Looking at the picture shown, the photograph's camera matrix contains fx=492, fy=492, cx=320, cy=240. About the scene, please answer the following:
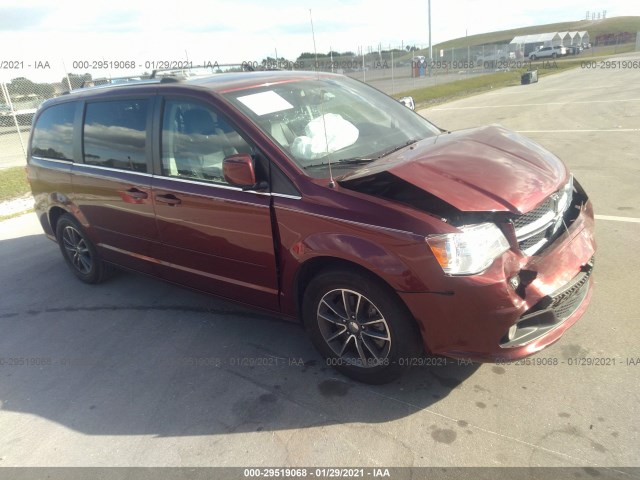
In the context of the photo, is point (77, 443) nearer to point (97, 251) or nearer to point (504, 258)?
point (97, 251)

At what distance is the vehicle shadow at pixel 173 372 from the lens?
3008 mm

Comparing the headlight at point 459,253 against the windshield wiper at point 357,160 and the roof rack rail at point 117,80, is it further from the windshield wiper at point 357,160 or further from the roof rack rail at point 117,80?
the roof rack rail at point 117,80

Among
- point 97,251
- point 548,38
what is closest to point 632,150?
point 97,251

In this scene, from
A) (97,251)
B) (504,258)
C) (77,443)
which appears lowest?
(77,443)

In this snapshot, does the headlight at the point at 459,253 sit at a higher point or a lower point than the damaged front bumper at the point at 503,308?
higher

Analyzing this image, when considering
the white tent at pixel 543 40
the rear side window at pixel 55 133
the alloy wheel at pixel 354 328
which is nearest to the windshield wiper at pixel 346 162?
the alloy wheel at pixel 354 328

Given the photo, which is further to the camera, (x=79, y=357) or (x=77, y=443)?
(x=79, y=357)

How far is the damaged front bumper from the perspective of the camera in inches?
100

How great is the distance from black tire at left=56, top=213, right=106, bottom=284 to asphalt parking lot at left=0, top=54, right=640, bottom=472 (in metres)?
0.39

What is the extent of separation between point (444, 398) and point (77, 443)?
2.21 metres

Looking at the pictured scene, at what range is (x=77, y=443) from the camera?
2.93 metres

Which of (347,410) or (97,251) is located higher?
(97,251)

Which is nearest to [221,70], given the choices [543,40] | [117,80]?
[117,80]

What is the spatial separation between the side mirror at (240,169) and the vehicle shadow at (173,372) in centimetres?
133
